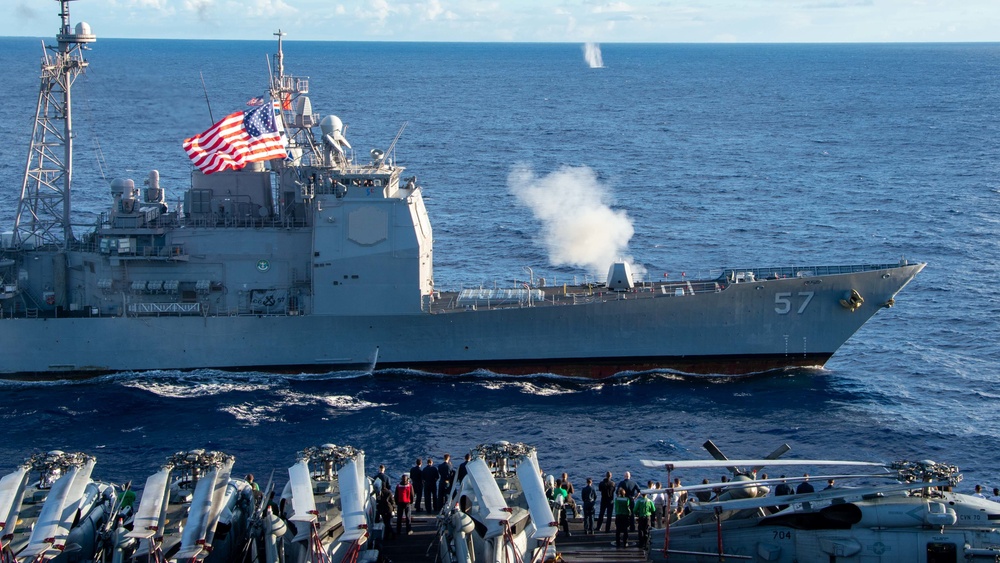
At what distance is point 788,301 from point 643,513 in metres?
15.9

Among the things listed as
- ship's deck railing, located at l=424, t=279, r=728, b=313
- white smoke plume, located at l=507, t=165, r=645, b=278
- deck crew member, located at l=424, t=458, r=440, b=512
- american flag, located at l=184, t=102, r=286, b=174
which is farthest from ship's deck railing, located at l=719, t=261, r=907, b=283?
deck crew member, located at l=424, t=458, r=440, b=512

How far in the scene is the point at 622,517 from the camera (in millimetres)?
20078

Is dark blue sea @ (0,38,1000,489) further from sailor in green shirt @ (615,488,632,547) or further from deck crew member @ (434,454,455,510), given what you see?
deck crew member @ (434,454,455,510)

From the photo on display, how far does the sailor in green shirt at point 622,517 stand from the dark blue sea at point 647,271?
329 centimetres

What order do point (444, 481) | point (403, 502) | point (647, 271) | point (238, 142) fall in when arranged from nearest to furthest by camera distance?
point (403, 502) < point (444, 481) < point (238, 142) < point (647, 271)

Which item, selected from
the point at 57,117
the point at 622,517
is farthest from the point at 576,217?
the point at 622,517

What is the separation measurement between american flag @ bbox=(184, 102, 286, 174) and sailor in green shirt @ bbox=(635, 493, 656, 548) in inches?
699

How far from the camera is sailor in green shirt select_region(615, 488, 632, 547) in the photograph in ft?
65.6

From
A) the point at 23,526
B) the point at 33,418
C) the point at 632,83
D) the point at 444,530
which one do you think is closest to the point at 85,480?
the point at 23,526

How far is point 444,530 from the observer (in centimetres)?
1877

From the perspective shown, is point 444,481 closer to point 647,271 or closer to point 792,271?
→ point 792,271

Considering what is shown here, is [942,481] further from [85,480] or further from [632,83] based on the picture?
[632,83]

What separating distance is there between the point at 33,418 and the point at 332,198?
10.3 metres

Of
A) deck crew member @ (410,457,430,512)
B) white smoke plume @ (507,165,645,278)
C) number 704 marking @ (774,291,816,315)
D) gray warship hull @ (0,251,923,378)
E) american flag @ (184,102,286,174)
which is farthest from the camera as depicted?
white smoke plume @ (507,165,645,278)
